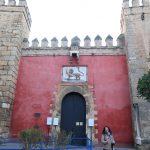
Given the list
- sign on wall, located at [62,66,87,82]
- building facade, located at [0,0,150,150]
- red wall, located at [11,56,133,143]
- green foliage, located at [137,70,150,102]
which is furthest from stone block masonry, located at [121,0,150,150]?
sign on wall, located at [62,66,87,82]

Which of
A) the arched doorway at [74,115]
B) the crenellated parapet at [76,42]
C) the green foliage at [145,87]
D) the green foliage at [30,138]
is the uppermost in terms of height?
the crenellated parapet at [76,42]

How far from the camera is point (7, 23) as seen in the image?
10594 mm

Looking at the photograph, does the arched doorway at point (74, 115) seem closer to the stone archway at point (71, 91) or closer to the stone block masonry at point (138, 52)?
the stone archway at point (71, 91)

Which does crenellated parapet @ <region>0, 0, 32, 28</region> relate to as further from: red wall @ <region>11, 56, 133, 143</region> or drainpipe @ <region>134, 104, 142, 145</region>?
drainpipe @ <region>134, 104, 142, 145</region>

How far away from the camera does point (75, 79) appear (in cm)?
1010

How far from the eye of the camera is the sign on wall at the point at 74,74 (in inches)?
397

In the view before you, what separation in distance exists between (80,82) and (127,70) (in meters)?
2.07

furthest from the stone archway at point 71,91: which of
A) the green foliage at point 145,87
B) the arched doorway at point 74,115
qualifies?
the green foliage at point 145,87

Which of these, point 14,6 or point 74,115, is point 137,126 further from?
point 14,6

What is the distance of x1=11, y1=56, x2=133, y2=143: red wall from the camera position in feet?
30.9

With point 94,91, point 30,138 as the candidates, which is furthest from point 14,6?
point 30,138

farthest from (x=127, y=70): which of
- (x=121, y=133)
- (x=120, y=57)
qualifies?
(x=121, y=133)

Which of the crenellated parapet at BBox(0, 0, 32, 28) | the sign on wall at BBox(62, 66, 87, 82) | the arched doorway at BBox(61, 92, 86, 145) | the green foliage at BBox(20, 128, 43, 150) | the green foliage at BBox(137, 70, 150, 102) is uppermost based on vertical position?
the crenellated parapet at BBox(0, 0, 32, 28)

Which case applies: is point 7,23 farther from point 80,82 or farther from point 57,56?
point 80,82
